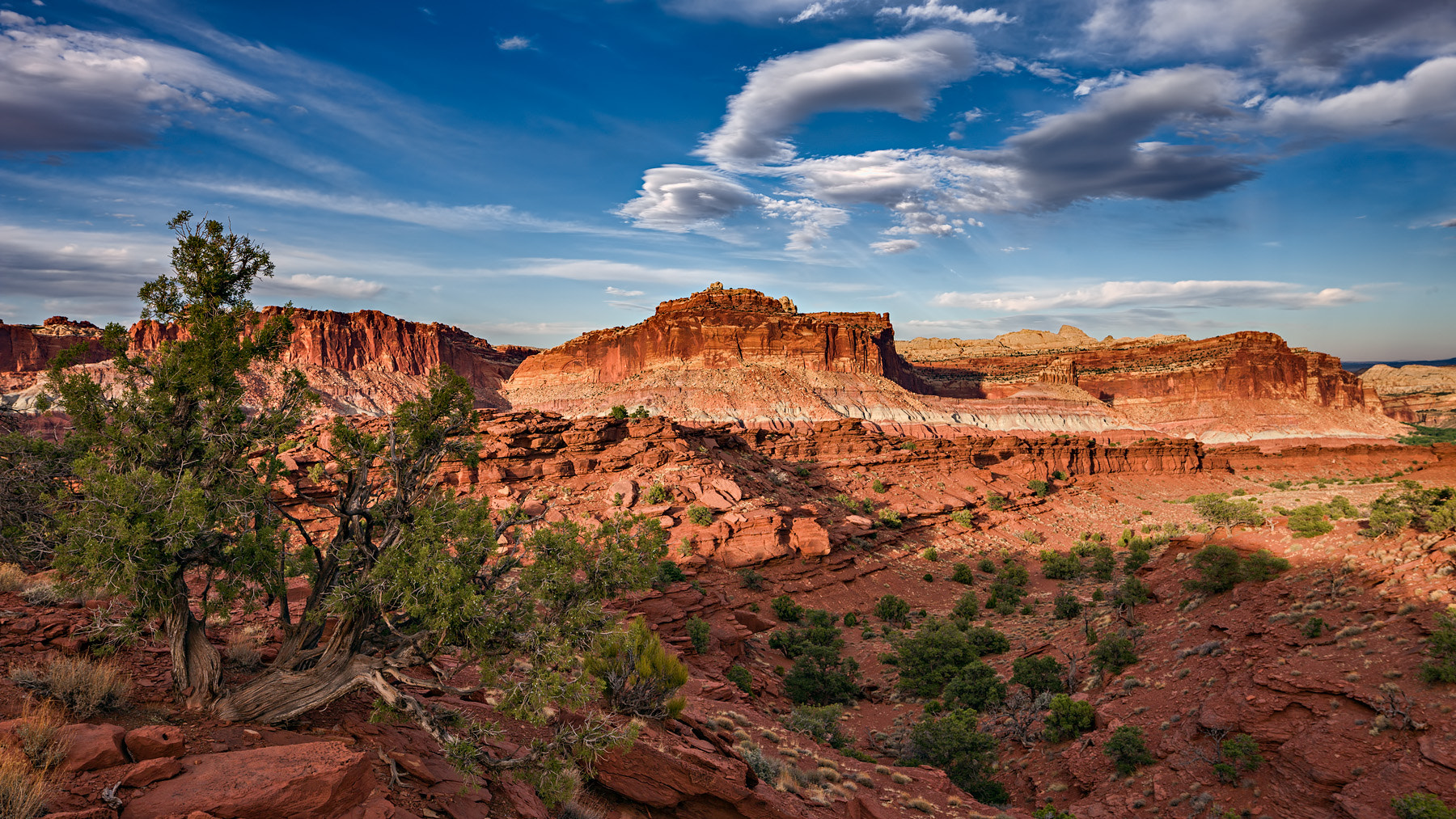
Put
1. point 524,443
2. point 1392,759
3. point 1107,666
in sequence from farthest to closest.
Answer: point 524,443 → point 1107,666 → point 1392,759

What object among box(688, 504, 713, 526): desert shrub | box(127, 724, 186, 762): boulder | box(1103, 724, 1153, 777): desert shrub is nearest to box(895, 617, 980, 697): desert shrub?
box(1103, 724, 1153, 777): desert shrub

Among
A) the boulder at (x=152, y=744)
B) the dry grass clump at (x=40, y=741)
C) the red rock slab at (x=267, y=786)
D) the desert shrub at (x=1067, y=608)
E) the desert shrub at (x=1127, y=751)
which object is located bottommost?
the desert shrub at (x=1067, y=608)

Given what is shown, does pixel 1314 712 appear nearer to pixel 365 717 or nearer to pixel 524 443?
pixel 365 717

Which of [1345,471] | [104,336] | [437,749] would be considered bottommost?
[1345,471]

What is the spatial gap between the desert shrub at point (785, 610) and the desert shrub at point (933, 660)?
16.5ft

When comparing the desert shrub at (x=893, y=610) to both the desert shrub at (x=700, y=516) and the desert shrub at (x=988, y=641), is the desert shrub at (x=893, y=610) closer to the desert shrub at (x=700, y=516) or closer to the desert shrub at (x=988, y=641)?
the desert shrub at (x=988, y=641)

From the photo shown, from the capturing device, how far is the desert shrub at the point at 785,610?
85.3 ft

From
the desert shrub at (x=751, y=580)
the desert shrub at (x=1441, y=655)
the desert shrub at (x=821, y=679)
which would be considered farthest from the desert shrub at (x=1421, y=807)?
the desert shrub at (x=751, y=580)

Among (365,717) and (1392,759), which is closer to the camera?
(365,717)

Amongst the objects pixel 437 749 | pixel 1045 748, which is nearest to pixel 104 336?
pixel 437 749

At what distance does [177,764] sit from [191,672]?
2495 millimetres

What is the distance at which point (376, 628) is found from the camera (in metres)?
8.23

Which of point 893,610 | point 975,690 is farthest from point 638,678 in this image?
point 893,610

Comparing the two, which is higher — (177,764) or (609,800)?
(177,764)
